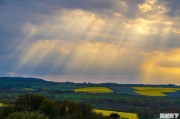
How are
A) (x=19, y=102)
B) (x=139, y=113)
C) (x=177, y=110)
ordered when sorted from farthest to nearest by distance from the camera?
(x=177, y=110), (x=139, y=113), (x=19, y=102)

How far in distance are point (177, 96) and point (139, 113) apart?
210 ft

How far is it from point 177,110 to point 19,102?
62.7 meters

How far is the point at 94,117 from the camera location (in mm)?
84438

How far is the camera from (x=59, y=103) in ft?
298

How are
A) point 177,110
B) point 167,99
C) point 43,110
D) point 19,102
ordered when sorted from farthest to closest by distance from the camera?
point 167,99 → point 177,110 → point 19,102 → point 43,110

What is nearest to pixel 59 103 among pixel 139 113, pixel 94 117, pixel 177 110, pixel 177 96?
pixel 94 117

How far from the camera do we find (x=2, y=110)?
8044 cm

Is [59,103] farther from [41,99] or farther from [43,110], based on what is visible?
[43,110]

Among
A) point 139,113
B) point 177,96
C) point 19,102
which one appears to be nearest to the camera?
point 19,102

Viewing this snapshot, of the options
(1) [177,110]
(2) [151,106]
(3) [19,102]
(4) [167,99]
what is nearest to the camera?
(3) [19,102]

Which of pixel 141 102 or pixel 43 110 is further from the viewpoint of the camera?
pixel 141 102

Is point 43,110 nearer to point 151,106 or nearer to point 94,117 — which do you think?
point 94,117

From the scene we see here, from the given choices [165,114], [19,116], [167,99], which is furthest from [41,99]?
[167,99]

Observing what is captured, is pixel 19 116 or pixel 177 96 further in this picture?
pixel 177 96
